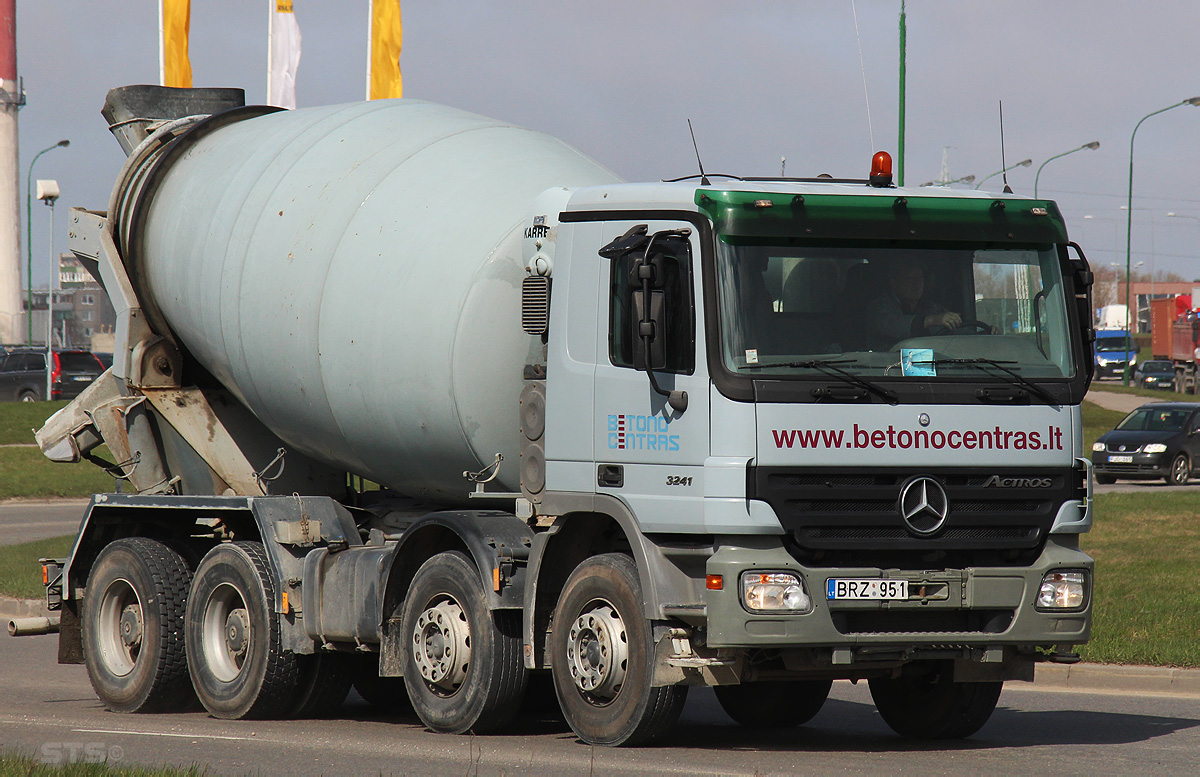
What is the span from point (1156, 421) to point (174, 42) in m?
21.0

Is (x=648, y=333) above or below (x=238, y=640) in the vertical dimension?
above

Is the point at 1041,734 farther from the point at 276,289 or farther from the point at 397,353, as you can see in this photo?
the point at 276,289

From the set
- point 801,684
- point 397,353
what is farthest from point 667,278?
point 801,684

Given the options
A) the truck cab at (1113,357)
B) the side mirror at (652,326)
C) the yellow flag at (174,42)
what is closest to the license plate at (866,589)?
the side mirror at (652,326)

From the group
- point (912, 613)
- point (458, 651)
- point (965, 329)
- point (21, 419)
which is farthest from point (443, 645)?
point (21, 419)

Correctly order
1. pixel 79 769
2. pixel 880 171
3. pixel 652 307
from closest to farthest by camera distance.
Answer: pixel 79 769 → pixel 652 307 → pixel 880 171

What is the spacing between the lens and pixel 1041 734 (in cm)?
918

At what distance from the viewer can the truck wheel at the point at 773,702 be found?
984 cm

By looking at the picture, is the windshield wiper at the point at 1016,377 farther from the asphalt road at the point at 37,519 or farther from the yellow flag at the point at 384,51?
the asphalt road at the point at 37,519

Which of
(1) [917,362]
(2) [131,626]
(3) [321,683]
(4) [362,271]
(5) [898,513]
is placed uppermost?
(4) [362,271]

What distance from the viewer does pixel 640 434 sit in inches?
313

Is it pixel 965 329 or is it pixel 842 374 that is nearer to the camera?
pixel 842 374

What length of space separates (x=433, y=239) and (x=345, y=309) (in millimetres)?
798

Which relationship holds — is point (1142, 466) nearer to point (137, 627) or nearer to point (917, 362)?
point (137, 627)
